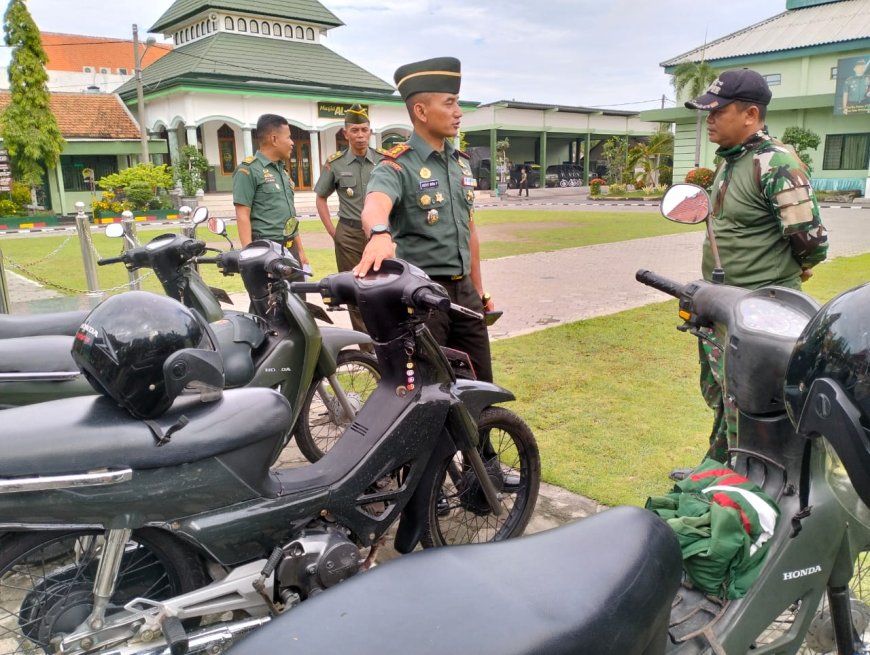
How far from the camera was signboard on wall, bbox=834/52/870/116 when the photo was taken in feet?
87.7

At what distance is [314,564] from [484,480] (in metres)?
0.81

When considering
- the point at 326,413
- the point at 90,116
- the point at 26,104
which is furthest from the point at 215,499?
the point at 90,116

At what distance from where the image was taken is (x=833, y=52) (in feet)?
96.9

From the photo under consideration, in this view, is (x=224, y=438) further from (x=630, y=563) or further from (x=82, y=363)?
(x=630, y=563)

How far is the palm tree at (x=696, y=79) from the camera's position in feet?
103

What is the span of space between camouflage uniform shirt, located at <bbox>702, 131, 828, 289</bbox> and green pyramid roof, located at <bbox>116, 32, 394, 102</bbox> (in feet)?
84.4

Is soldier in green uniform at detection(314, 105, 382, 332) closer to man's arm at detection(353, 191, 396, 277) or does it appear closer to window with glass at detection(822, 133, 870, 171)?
man's arm at detection(353, 191, 396, 277)

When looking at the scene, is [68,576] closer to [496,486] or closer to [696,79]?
[496,486]

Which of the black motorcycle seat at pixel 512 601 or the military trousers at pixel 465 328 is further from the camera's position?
the military trousers at pixel 465 328

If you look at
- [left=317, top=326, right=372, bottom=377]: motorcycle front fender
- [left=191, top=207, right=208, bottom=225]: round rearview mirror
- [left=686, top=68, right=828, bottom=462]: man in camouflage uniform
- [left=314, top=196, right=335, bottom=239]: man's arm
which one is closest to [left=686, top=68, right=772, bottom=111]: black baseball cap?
[left=686, top=68, right=828, bottom=462]: man in camouflage uniform

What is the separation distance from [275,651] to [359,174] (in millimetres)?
5289

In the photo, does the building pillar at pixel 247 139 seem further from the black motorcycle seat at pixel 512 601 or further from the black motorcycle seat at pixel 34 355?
the black motorcycle seat at pixel 512 601

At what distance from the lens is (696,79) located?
104ft

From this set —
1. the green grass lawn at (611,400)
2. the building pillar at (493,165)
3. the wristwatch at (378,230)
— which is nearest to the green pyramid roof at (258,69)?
the building pillar at (493,165)
